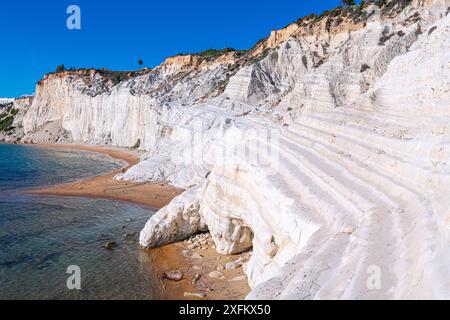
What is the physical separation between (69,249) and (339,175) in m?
10.7

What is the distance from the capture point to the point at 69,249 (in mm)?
14930

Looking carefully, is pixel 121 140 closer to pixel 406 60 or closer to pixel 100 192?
pixel 100 192

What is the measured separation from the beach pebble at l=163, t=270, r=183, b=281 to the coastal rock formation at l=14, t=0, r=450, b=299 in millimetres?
1715

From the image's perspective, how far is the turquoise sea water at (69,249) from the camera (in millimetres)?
11641

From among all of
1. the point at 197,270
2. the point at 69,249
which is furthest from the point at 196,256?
the point at 69,249

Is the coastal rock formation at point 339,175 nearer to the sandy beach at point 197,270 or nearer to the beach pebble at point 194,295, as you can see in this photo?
the sandy beach at point 197,270

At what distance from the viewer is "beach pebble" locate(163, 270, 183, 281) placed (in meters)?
12.2

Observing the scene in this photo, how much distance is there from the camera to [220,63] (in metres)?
54.7

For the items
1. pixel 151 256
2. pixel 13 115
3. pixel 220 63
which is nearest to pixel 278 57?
pixel 220 63

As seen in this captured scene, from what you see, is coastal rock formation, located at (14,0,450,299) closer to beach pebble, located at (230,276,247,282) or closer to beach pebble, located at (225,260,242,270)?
beach pebble, located at (230,276,247,282)

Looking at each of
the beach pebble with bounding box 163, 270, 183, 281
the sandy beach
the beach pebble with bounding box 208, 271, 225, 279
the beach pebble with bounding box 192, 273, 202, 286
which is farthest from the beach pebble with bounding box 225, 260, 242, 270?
the beach pebble with bounding box 163, 270, 183, 281

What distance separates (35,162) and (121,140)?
53.2 ft

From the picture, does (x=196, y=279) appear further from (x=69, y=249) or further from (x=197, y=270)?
(x=69, y=249)

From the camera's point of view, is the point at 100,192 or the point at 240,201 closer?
the point at 240,201
